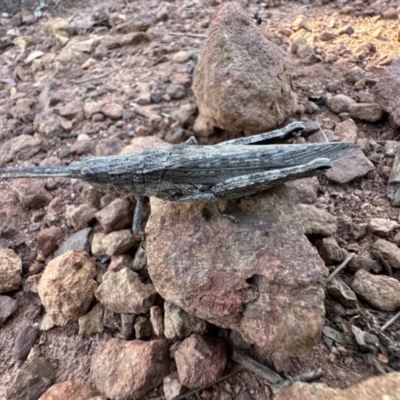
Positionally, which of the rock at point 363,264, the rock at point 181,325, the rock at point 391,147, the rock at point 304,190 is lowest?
the rock at point 181,325

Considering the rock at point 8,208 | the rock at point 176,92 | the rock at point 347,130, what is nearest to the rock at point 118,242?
the rock at point 8,208

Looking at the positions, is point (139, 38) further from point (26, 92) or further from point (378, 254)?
point (378, 254)

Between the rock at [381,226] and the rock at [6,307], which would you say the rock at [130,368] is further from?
the rock at [381,226]

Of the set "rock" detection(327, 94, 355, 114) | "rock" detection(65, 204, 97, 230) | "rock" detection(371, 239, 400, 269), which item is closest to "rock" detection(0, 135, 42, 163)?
"rock" detection(65, 204, 97, 230)

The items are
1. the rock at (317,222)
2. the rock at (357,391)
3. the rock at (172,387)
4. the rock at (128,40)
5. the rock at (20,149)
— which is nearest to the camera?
the rock at (357,391)

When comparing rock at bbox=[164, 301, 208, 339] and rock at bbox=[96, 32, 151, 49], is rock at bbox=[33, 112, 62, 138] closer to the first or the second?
rock at bbox=[96, 32, 151, 49]

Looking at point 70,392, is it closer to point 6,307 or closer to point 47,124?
point 6,307

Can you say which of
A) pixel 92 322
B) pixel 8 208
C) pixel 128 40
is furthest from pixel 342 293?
pixel 128 40
